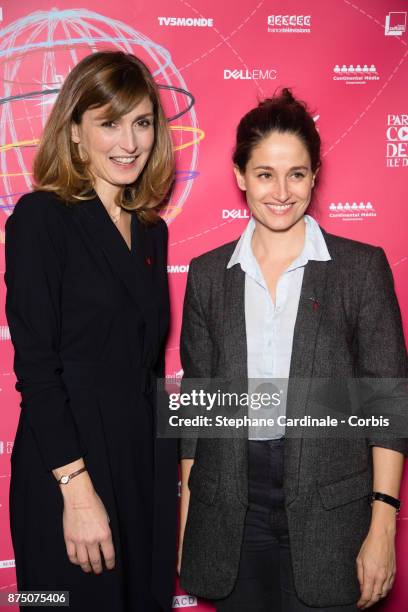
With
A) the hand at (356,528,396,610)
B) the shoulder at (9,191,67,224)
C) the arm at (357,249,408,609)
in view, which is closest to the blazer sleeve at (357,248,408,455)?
the arm at (357,249,408,609)

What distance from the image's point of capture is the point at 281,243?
1793 millimetres

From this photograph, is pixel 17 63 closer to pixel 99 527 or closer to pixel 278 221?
pixel 278 221

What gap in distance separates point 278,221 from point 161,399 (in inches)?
24.0

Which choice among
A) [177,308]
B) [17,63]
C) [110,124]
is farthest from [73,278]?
[17,63]

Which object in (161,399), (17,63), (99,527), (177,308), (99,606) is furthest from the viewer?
(177,308)

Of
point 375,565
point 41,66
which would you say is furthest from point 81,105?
point 375,565

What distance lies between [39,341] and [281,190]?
71cm

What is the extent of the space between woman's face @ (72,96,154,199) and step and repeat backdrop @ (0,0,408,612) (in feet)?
1.59

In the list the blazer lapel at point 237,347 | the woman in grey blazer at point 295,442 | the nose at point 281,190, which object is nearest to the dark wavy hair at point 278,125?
the woman in grey blazer at point 295,442

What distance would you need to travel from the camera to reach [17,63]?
7.23ft

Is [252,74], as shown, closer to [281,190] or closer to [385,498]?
[281,190]

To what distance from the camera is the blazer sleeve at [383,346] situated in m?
1.61

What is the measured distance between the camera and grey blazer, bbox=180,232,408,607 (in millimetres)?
1600

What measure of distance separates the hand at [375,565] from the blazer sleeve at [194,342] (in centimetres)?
51
